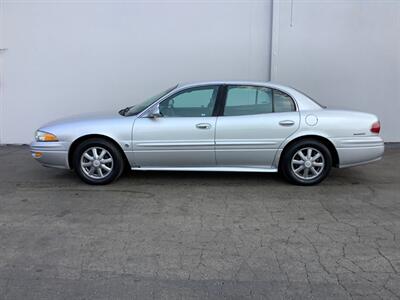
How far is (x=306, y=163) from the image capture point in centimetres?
622

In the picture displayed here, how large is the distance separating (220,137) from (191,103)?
Result: 0.65 metres

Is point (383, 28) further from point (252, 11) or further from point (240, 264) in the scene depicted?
point (240, 264)

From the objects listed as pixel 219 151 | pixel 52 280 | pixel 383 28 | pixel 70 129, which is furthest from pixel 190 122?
pixel 383 28

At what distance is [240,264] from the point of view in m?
3.83

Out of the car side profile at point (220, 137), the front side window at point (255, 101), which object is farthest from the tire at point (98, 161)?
the front side window at point (255, 101)

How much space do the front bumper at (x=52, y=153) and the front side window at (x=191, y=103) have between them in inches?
57.3

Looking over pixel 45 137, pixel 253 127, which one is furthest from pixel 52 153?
pixel 253 127

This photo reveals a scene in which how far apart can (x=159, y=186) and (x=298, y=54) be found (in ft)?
15.5

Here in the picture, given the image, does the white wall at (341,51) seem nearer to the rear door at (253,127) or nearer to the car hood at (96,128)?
the rear door at (253,127)

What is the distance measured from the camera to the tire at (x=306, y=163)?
6176mm

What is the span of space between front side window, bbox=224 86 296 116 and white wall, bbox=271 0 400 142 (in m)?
3.21

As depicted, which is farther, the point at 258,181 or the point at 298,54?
the point at 298,54

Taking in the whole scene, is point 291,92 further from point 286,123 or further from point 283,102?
point 286,123

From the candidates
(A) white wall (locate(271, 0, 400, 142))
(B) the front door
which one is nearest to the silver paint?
(B) the front door
